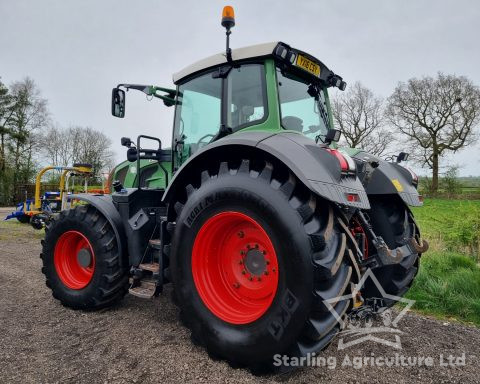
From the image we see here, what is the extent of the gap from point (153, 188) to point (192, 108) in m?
1.03

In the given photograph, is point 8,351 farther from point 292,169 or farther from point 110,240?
point 292,169

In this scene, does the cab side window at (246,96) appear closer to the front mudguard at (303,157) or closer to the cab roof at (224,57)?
the cab roof at (224,57)

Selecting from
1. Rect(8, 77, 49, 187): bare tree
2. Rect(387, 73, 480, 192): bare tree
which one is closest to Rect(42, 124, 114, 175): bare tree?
Rect(8, 77, 49, 187): bare tree

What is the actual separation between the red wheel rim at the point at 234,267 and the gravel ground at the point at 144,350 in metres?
0.40

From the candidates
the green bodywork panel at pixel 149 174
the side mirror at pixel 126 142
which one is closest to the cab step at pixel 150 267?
the green bodywork panel at pixel 149 174

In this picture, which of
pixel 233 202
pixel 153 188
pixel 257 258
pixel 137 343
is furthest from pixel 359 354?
pixel 153 188

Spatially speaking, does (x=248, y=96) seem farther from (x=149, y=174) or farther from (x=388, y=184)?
(x=149, y=174)

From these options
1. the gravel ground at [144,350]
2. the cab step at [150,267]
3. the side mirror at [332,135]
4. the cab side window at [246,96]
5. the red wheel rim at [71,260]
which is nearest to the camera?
the gravel ground at [144,350]

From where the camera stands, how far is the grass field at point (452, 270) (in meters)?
4.07

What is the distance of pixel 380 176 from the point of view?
11.4 ft

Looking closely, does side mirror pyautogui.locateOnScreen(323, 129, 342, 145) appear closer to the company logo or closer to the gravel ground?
the company logo

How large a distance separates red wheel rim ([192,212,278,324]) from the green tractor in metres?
0.01

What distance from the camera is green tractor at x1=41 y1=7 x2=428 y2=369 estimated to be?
2.38 m

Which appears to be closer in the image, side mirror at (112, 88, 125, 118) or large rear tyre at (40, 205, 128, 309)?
large rear tyre at (40, 205, 128, 309)
